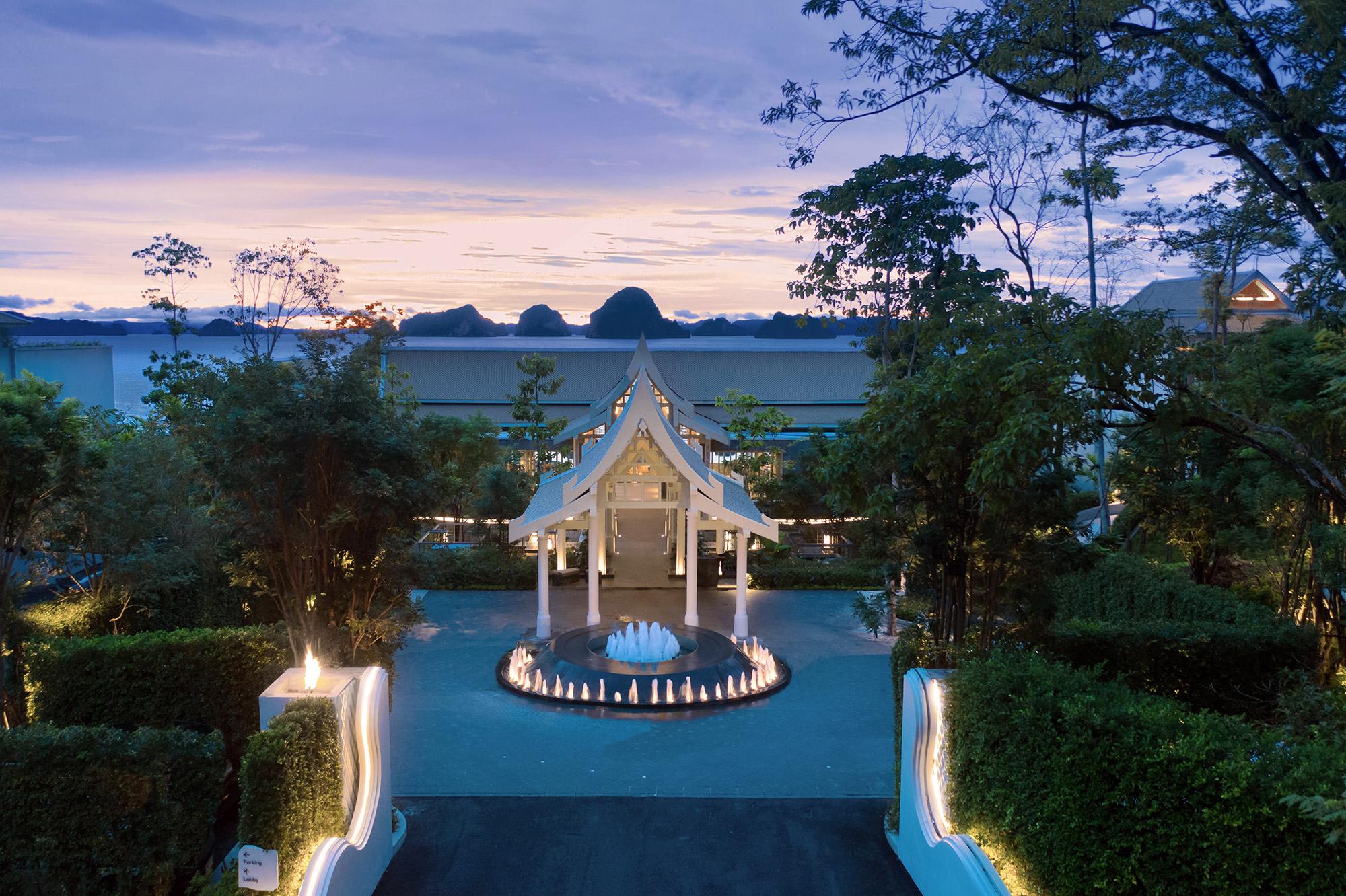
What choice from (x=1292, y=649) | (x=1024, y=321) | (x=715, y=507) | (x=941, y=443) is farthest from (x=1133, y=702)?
(x=715, y=507)

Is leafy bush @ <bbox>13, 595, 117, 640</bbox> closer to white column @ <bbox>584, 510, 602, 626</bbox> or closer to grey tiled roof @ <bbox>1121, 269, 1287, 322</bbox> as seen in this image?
white column @ <bbox>584, 510, 602, 626</bbox>

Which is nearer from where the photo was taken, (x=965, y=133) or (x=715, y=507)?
(x=715, y=507)

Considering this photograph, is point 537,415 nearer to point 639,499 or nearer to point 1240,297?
point 639,499

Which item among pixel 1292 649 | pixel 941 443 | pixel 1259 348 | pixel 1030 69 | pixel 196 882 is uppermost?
pixel 1030 69

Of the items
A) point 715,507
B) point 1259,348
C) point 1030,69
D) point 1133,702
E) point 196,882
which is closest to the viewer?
point 1133,702

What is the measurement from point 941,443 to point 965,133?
13.6m

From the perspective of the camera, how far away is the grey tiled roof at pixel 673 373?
3772 cm

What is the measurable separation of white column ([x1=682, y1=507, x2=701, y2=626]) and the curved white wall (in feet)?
28.6

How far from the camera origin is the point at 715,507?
56.8 feet

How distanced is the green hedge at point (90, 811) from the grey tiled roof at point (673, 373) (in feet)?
96.4

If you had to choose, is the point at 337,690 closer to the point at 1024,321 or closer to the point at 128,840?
the point at 128,840

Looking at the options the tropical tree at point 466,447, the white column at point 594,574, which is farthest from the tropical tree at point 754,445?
the white column at point 594,574

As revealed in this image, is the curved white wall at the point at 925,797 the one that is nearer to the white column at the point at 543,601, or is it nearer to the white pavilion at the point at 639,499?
the white pavilion at the point at 639,499

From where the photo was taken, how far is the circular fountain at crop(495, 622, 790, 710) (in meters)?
14.5
